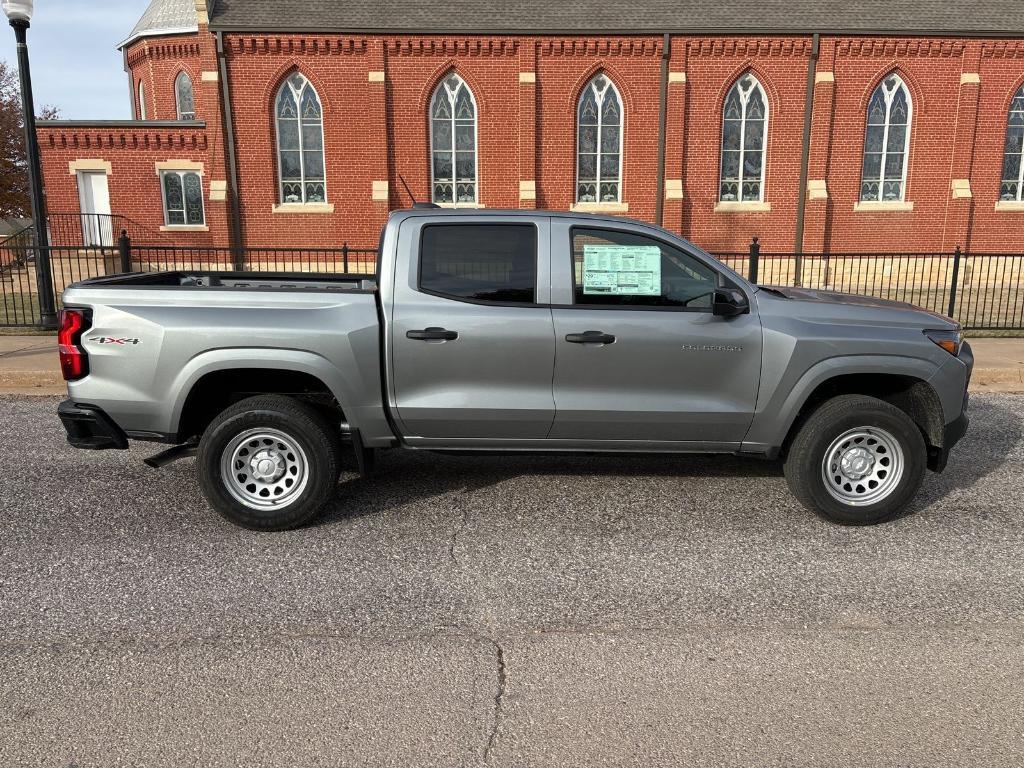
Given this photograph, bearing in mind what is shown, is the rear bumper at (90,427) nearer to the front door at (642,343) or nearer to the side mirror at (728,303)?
the front door at (642,343)

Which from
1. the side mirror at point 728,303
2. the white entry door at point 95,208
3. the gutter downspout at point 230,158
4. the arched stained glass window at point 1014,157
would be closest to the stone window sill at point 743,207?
the arched stained glass window at point 1014,157

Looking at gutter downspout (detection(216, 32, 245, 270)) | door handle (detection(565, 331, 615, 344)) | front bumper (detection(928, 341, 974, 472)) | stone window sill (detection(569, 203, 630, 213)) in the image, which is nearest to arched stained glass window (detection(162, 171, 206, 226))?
gutter downspout (detection(216, 32, 245, 270))

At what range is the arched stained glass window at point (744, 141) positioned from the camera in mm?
20172

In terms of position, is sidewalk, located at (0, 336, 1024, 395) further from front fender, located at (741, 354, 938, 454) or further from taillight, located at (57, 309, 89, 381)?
front fender, located at (741, 354, 938, 454)

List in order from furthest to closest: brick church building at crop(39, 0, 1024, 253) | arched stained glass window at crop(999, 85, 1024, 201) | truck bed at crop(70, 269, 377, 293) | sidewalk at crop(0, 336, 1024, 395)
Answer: arched stained glass window at crop(999, 85, 1024, 201), brick church building at crop(39, 0, 1024, 253), sidewalk at crop(0, 336, 1024, 395), truck bed at crop(70, 269, 377, 293)

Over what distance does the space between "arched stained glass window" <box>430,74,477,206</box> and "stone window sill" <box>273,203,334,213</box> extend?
2912mm

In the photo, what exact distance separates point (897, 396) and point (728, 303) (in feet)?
4.96

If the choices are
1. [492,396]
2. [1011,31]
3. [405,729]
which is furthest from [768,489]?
[1011,31]

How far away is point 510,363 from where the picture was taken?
14.9 ft

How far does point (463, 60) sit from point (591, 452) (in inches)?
691

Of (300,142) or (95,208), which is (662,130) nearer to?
(300,142)

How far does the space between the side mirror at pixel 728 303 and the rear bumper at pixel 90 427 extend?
12.2 ft

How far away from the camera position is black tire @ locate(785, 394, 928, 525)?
15.0 ft

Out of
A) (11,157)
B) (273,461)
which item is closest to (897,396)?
(273,461)
